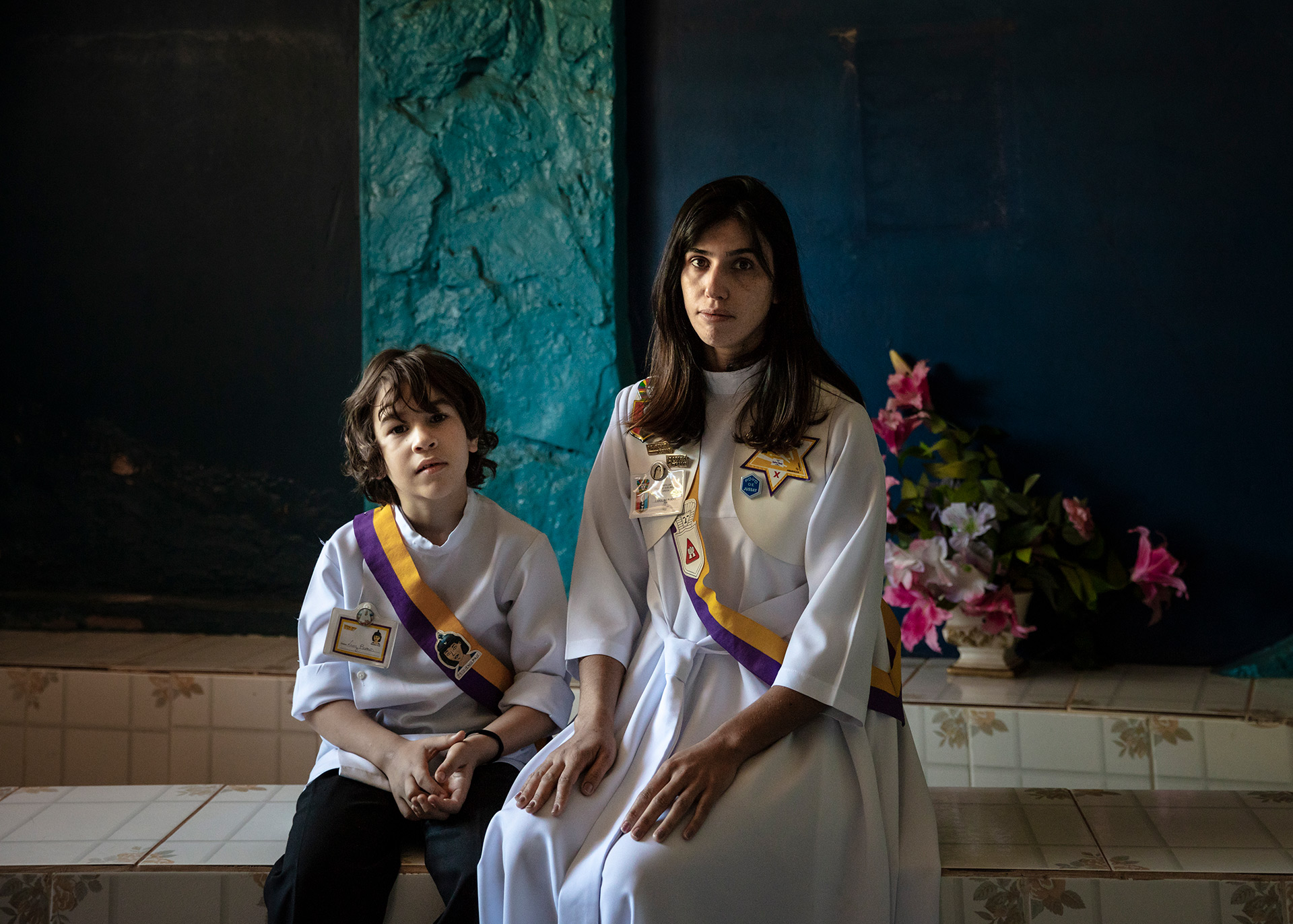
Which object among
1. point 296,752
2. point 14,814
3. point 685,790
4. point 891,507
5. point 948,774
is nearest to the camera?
point 685,790

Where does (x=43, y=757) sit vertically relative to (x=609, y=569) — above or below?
below

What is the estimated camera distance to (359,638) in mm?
1749

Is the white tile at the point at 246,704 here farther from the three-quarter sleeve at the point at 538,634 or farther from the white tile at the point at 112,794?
the three-quarter sleeve at the point at 538,634

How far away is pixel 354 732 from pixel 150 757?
162 centimetres

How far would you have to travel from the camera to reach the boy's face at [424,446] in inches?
71.2

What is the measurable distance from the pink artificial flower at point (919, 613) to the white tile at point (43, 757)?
239cm

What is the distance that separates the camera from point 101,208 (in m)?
3.63

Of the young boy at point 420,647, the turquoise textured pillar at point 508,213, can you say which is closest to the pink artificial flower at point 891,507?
the turquoise textured pillar at point 508,213

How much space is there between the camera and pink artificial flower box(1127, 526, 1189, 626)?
2.79m

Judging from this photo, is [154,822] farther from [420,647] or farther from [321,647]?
[420,647]

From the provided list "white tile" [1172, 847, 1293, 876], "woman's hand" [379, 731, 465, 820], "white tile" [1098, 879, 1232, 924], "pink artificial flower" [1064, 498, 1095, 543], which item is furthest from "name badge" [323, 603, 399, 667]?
"pink artificial flower" [1064, 498, 1095, 543]

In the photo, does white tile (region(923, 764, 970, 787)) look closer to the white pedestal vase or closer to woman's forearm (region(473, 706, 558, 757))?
the white pedestal vase

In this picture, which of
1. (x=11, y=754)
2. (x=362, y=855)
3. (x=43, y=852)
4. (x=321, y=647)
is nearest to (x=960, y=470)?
(x=321, y=647)

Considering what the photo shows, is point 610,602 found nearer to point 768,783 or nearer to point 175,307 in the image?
point 768,783
